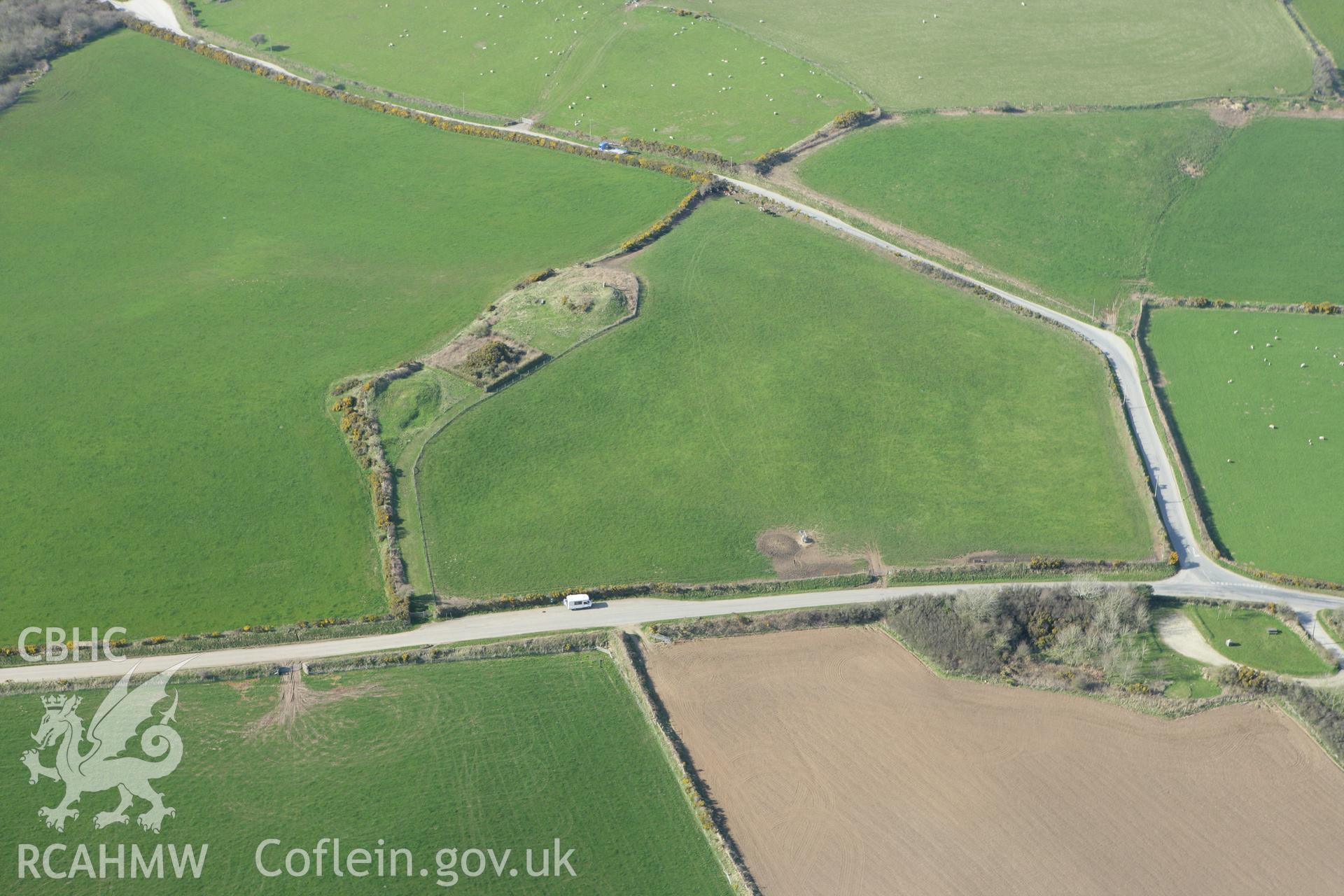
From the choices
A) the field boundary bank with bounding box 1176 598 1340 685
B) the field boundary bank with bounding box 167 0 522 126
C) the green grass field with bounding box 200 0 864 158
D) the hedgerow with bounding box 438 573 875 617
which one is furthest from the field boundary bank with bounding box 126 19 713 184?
the field boundary bank with bounding box 1176 598 1340 685

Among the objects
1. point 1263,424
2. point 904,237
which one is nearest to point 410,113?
point 904,237

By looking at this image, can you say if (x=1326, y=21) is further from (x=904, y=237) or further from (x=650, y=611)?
(x=650, y=611)

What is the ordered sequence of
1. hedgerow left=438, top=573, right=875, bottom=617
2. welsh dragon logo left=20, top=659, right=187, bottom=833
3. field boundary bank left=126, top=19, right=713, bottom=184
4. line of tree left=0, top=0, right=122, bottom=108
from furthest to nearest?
line of tree left=0, top=0, right=122, bottom=108, field boundary bank left=126, top=19, right=713, bottom=184, hedgerow left=438, top=573, right=875, bottom=617, welsh dragon logo left=20, top=659, right=187, bottom=833

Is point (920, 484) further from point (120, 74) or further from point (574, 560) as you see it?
point (120, 74)

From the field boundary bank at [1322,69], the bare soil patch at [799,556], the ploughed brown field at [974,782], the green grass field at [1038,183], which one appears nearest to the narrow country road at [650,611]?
the bare soil patch at [799,556]

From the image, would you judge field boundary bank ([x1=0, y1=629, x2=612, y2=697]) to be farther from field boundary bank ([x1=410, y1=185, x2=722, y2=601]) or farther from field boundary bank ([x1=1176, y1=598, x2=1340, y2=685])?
field boundary bank ([x1=1176, y1=598, x2=1340, y2=685])

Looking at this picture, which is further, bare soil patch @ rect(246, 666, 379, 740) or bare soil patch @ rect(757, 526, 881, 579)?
bare soil patch @ rect(757, 526, 881, 579)
